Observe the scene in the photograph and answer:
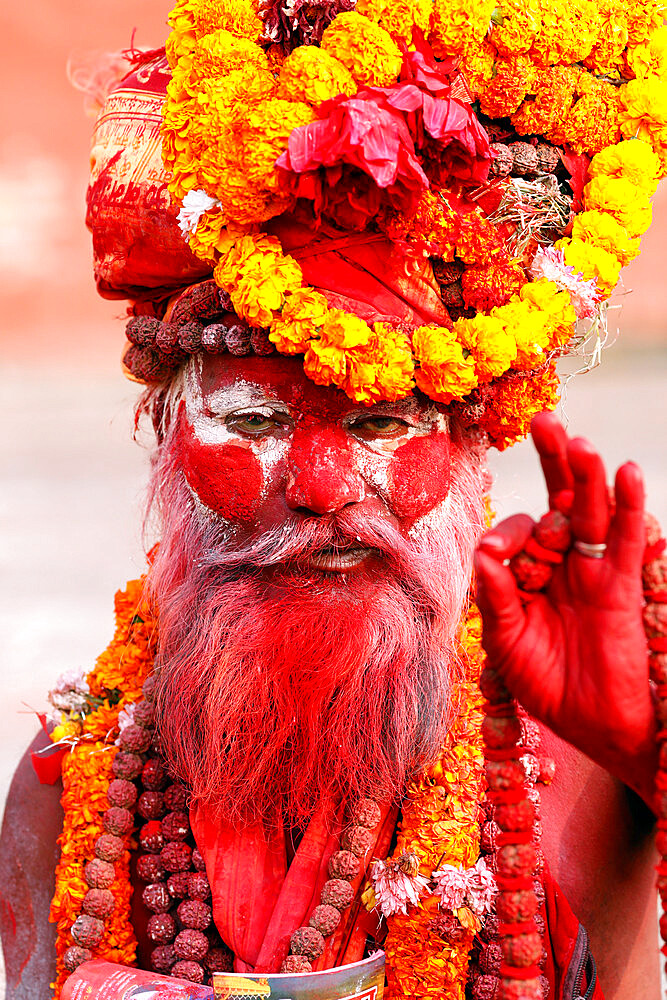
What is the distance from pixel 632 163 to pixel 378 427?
669mm

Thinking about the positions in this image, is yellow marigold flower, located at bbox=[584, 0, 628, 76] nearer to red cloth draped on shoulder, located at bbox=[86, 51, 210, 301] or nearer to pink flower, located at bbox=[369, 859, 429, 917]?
red cloth draped on shoulder, located at bbox=[86, 51, 210, 301]

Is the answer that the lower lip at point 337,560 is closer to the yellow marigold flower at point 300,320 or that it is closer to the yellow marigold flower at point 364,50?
the yellow marigold flower at point 300,320

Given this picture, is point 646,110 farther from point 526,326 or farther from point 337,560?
point 337,560

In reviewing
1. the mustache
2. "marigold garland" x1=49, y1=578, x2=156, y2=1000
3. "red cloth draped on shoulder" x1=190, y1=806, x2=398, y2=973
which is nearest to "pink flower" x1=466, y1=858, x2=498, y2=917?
"red cloth draped on shoulder" x1=190, y1=806, x2=398, y2=973

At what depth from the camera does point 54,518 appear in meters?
7.25

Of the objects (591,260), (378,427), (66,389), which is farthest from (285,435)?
(66,389)

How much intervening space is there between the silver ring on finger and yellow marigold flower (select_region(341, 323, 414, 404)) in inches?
24.5

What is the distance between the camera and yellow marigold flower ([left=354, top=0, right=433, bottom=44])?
1749mm

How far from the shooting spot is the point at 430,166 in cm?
178

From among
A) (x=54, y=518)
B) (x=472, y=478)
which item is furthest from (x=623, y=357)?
(x=472, y=478)

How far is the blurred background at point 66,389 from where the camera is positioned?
5.64 meters

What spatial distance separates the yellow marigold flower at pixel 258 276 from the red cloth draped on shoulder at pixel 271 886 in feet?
3.24

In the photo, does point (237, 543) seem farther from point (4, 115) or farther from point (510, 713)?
point (4, 115)

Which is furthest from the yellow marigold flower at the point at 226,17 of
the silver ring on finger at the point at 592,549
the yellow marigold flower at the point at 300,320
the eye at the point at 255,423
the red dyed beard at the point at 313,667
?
the silver ring on finger at the point at 592,549
